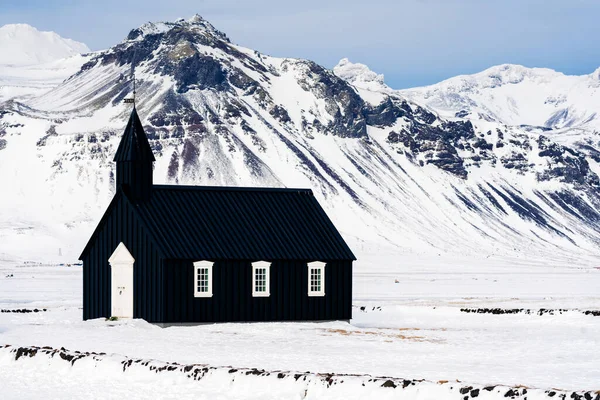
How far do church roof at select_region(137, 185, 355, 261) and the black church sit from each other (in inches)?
2.4

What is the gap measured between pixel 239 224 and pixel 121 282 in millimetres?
7120

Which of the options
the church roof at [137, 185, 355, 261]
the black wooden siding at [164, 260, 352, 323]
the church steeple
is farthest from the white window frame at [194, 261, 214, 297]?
the church steeple

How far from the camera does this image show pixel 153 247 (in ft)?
193

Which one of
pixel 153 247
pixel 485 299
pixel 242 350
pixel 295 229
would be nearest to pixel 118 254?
pixel 153 247

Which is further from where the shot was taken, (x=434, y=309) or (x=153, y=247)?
(x=434, y=309)

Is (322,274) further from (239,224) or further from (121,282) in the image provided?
(121,282)

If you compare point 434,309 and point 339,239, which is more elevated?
point 339,239

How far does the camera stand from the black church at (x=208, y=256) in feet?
194

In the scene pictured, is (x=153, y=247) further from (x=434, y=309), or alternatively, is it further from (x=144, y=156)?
(x=434, y=309)

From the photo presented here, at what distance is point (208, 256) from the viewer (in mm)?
59438

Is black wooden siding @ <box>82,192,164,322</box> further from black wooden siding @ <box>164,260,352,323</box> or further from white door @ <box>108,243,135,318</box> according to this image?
black wooden siding @ <box>164,260,352,323</box>

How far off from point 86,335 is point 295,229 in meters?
16.8

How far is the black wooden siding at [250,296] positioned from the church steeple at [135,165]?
561 cm

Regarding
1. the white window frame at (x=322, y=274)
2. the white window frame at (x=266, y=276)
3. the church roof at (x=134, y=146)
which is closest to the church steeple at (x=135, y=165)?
the church roof at (x=134, y=146)
